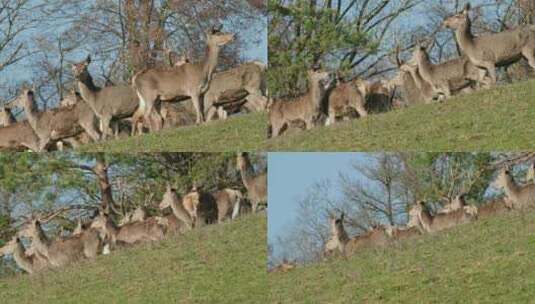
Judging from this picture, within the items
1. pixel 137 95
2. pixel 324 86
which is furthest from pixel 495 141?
pixel 137 95

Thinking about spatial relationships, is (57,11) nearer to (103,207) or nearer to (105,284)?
→ (103,207)

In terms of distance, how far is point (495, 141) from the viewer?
53.3 feet

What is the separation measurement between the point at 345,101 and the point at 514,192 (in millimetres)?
2640

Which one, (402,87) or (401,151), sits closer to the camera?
(401,151)

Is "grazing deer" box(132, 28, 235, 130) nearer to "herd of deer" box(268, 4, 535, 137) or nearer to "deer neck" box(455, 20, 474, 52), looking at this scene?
"herd of deer" box(268, 4, 535, 137)

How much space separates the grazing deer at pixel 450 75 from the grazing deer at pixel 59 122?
4.76 metres

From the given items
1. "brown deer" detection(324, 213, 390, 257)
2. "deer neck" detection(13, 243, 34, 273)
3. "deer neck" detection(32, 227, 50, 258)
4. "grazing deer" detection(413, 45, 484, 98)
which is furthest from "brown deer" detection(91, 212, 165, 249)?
"grazing deer" detection(413, 45, 484, 98)

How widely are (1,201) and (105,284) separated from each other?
11.3ft

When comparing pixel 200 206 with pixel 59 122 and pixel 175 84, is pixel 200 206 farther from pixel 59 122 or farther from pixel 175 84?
pixel 59 122

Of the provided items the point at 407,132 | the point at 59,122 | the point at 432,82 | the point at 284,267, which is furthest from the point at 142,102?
the point at 432,82

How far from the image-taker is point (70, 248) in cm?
1786

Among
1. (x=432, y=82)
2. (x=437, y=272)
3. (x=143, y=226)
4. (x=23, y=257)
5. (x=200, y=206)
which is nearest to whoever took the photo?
(x=437, y=272)

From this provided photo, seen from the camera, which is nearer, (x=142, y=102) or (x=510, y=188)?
(x=510, y=188)

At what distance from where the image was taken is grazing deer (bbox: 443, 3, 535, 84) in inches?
713
